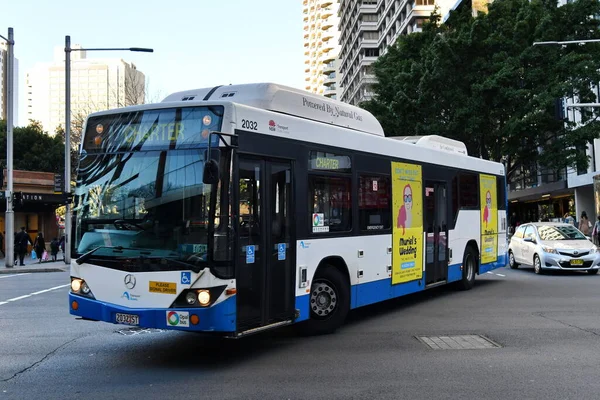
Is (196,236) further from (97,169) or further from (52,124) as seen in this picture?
(52,124)

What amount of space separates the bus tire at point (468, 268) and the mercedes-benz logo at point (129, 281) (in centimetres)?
880

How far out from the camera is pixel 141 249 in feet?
22.8

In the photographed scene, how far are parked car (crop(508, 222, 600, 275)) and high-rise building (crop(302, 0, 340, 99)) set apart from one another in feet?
351

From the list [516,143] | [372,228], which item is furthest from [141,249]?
[516,143]

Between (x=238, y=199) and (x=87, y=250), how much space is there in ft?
6.50

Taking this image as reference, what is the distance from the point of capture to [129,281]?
699 cm

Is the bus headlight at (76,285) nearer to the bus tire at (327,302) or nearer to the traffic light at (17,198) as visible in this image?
the bus tire at (327,302)

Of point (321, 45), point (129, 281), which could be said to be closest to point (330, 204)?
point (129, 281)

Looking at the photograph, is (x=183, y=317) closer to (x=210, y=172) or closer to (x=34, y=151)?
(x=210, y=172)

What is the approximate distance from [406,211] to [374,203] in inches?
49.3

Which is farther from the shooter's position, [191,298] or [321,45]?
[321,45]

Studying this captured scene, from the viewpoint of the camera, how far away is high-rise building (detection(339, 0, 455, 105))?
70125mm

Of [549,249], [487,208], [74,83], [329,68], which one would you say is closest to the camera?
[487,208]

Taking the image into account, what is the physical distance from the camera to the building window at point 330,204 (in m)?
8.48
